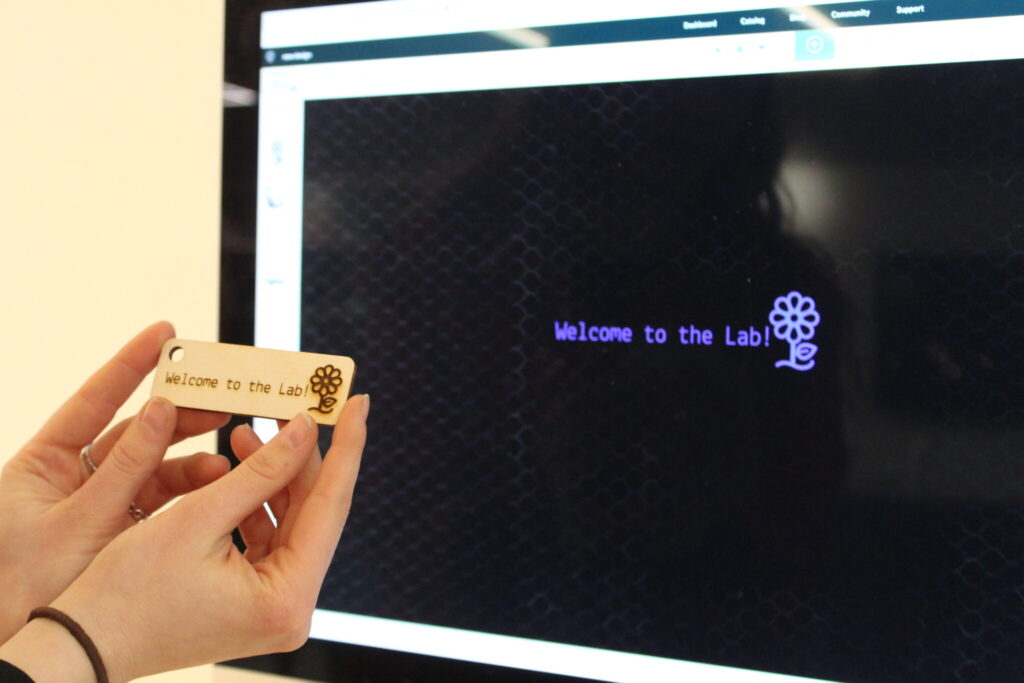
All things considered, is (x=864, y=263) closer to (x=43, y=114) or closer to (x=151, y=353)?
(x=151, y=353)

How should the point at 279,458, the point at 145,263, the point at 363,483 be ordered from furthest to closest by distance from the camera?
1. the point at 145,263
2. the point at 363,483
3. the point at 279,458

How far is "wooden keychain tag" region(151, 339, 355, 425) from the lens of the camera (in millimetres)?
462

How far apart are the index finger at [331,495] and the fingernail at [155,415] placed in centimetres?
9

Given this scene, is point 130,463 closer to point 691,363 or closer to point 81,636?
point 81,636

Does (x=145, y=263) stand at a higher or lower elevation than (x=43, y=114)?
lower

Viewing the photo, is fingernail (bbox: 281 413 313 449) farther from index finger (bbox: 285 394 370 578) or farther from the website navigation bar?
the website navigation bar

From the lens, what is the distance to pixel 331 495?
45 centimetres

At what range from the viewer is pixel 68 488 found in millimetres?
528

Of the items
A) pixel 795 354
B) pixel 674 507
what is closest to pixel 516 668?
pixel 674 507

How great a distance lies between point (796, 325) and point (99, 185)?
70 cm

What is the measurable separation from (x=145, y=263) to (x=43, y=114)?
207 mm

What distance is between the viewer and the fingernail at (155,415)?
1.45ft

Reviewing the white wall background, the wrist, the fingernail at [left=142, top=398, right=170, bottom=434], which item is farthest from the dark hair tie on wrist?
the white wall background

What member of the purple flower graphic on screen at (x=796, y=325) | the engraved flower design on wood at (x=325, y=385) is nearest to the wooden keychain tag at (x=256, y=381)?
the engraved flower design on wood at (x=325, y=385)
